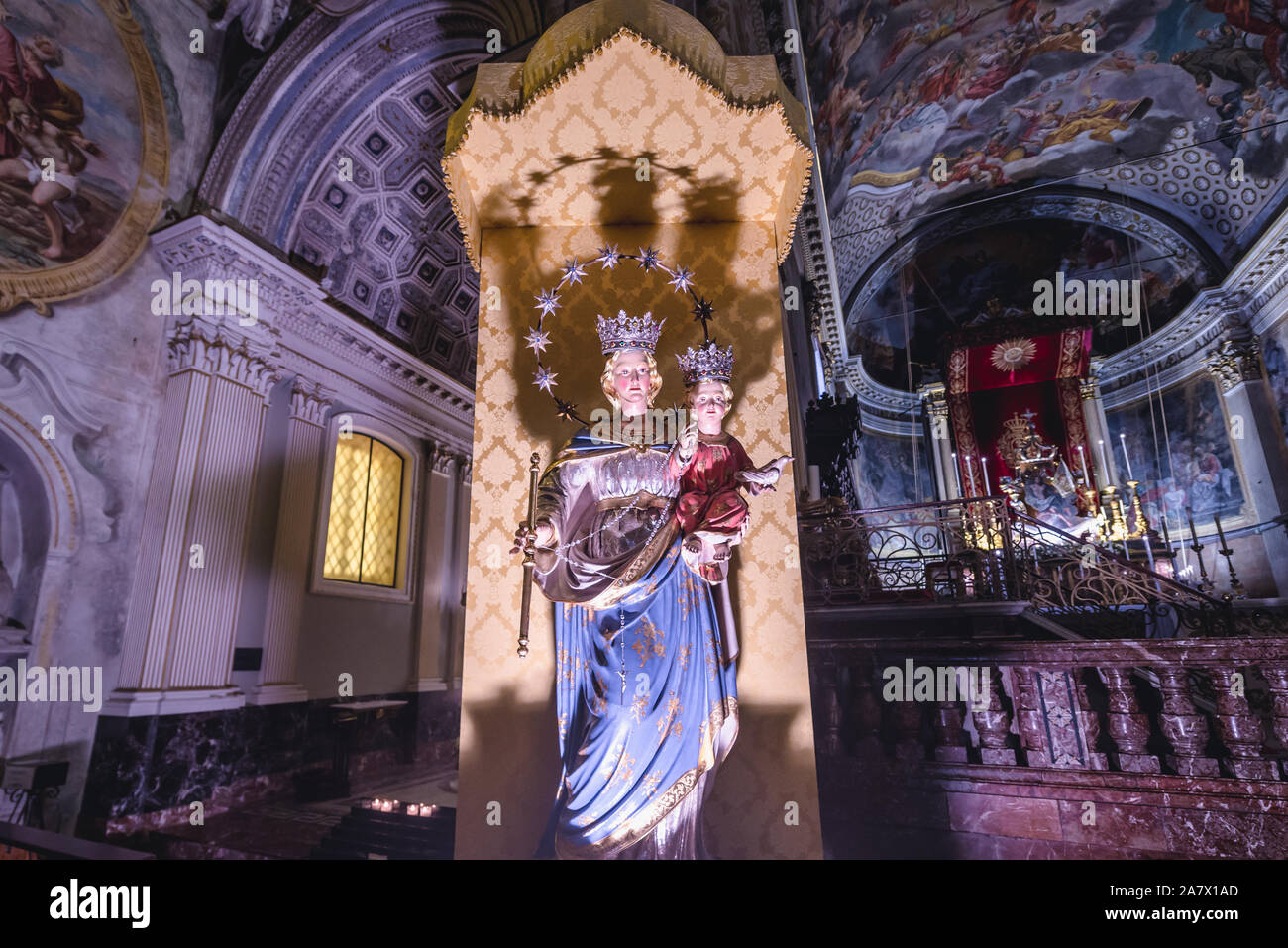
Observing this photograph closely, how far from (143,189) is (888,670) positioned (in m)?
8.75

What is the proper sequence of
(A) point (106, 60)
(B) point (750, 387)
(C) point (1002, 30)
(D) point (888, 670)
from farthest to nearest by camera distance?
1. (C) point (1002, 30)
2. (A) point (106, 60)
3. (D) point (888, 670)
4. (B) point (750, 387)

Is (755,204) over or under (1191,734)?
over

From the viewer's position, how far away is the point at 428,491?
10852 mm

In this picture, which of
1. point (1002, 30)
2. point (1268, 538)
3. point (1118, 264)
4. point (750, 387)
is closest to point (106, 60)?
point (750, 387)

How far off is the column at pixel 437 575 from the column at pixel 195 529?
10.9ft

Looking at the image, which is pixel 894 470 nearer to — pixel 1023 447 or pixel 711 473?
pixel 1023 447

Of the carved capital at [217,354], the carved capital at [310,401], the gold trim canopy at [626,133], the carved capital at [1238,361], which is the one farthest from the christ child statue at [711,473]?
the carved capital at [1238,361]

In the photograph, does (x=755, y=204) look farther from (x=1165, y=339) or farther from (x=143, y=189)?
(x=1165, y=339)

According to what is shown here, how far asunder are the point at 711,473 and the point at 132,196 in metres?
7.40

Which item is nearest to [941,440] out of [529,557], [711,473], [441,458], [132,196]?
[441,458]

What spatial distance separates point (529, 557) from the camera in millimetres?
3232

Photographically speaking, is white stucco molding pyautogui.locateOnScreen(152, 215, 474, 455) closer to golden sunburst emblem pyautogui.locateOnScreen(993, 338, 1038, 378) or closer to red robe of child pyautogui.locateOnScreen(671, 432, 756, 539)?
red robe of child pyautogui.locateOnScreen(671, 432, 756, 539)

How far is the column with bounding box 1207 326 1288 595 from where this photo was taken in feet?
37.0

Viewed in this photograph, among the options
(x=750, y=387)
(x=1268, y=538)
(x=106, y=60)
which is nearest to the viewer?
(x=750, y=387)
